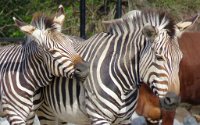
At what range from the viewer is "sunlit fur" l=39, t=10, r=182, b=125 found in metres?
5.52

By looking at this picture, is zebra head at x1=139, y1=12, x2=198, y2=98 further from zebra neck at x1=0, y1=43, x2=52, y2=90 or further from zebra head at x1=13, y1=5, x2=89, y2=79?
zebra neck at x1=0, y1=43, x2=52, y2=90

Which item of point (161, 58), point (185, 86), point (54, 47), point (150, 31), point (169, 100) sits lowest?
point (185, 86)

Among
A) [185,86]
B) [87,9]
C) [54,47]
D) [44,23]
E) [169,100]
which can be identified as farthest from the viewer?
[87,9]

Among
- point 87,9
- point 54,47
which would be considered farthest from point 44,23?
point 87,9

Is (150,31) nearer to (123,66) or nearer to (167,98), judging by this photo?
(123,66)

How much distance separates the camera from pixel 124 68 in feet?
19.0

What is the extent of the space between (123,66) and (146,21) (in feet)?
1.56

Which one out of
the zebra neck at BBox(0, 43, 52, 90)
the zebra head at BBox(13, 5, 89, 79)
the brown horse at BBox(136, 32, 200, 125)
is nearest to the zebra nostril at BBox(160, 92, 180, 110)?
the zebra head at BBox(13, 5, 89, 79)

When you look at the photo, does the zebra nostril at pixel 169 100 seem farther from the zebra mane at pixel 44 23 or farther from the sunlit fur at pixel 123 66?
the zebra mane at pixel 44 23

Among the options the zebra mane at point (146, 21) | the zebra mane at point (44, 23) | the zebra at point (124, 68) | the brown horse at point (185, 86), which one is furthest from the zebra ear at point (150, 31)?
the brown horse at point (185, 86)

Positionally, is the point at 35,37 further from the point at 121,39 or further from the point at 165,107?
the point at 165,107

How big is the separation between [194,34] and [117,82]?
252 cm

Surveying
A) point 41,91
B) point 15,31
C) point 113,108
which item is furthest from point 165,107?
point 15,31

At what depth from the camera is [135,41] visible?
5.78 metres
